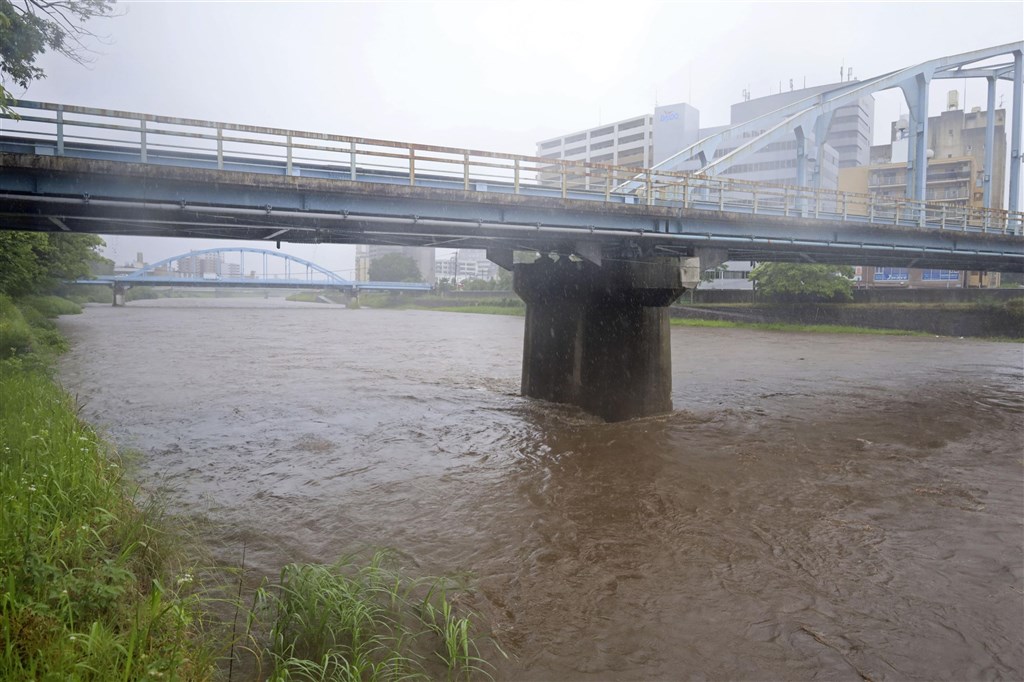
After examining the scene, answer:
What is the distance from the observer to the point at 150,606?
14.3ft

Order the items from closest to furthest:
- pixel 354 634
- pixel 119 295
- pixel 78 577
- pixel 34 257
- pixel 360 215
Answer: pixel 78 577 < pixel 354 634 < pixel 360 215 < pixel 34 257 < pixel 119 295

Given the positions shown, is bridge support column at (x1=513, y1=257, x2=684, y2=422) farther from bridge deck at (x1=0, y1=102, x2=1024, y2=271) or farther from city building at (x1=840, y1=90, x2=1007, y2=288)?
city building at (x1=840, y1=90, x2=1007, y2=288)

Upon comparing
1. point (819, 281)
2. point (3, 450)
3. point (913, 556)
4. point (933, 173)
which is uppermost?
point (933, 173)

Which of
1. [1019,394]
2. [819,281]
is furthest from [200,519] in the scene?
[819,281]

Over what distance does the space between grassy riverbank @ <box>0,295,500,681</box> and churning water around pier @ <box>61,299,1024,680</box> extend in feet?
2.27

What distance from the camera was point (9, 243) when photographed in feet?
78.1

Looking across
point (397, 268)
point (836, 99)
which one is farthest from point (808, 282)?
point (397, 268)

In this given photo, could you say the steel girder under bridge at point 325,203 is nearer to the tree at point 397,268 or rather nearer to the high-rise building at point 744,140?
the high-rise building at point 744,140

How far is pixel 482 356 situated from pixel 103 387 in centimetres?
1470

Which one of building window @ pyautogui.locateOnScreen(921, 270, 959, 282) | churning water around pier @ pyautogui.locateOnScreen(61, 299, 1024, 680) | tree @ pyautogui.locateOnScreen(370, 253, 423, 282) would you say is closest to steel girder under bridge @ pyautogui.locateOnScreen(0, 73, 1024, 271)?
churning water around pier @ pyautogui.locateOnScreen(61, 299, 1024, 680)

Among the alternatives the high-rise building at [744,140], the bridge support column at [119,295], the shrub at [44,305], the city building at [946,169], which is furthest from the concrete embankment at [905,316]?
the bridge support column at [119,295]

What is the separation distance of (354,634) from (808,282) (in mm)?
44897

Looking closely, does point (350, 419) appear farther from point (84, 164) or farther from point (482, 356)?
point (482, 356)

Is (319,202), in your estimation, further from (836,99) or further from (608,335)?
(836,99)
